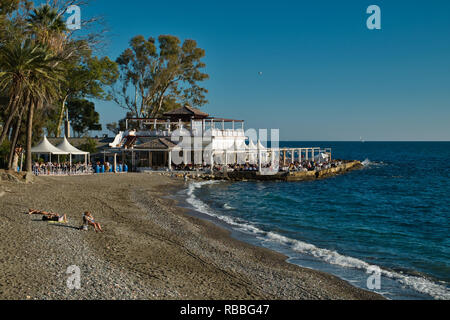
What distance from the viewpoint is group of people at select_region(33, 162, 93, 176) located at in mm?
30922

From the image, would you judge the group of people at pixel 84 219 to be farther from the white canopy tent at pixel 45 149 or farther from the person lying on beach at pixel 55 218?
the white canopy tent at pixel 45 149

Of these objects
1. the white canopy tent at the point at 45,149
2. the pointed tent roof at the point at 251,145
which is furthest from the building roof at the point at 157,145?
the pointed tent roof at the point at 251,145

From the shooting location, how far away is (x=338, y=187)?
122ft

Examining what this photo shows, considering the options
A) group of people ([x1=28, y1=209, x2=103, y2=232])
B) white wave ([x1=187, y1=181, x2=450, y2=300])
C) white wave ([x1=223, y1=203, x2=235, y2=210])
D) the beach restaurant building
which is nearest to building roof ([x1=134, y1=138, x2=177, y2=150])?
the beach restaurant building

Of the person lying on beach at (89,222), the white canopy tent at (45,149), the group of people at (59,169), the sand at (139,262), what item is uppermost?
the white canopy tent at (45,149)

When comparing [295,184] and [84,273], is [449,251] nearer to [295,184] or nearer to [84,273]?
[84,273]

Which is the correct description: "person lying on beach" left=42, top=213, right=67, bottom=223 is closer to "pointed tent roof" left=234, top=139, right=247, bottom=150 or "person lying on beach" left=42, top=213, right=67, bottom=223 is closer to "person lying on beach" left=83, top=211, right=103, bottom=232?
"person lying on beach" left=83, top=211, right=103, bottom=232

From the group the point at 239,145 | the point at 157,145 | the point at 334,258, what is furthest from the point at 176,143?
the point at 334,258

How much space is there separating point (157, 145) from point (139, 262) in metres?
26.9

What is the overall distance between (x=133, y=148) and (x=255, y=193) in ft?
45.3

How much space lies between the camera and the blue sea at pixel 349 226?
1212 cm

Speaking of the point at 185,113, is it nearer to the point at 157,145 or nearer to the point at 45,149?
the point at 157,145

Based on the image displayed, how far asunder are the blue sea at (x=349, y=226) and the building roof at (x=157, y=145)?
18.3 ft
